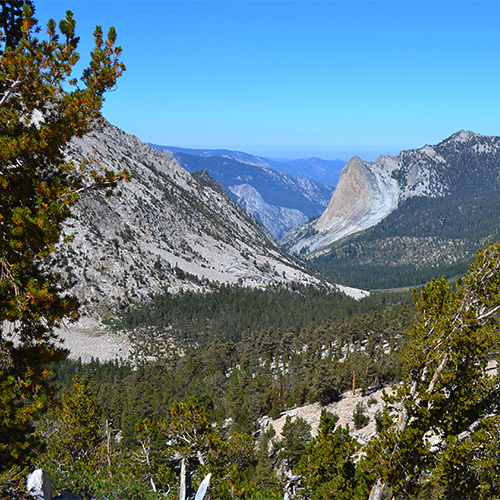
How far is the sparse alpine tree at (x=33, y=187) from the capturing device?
37.4ft

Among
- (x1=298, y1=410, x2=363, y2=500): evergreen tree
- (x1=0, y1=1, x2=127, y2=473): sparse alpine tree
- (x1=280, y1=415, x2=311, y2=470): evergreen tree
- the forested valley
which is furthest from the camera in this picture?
(x1=280, y1=415, x2=311, y2=470): evergreen tree

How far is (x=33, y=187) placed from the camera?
39.9ft

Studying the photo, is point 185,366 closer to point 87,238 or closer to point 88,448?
point 88,448

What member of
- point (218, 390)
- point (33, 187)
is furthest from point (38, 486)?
point (218, 390)

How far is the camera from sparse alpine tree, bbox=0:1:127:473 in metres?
11.4

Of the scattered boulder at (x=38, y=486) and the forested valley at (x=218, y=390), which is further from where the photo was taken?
the forested valley at (x=218, y=390)

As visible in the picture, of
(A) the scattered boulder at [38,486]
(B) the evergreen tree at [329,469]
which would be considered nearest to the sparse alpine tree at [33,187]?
(A) the scattered boulder at [38,486]

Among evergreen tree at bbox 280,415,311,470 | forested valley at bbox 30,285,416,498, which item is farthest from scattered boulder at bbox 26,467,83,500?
evergreen tree at bbox 280,415,311,470

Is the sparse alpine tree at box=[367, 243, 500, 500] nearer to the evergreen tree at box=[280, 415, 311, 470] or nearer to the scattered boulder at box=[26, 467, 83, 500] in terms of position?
the scattered boulder at box=[26, 467, 83, 500]

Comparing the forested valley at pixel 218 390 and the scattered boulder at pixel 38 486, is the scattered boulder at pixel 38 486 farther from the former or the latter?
the forested valley at pixel 218 390

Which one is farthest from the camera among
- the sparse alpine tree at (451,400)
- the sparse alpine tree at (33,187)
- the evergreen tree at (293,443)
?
the evergreen tree at (293,443)

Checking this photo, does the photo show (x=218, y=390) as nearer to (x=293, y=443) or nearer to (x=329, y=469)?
(x=293, y=443)

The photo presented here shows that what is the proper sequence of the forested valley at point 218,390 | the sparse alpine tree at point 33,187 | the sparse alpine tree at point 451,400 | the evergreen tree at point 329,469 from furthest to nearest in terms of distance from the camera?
the forested valley at point 218,390
the evergreen tree at point 329,469
the sparse alpine tree at point 451,400
the sparse alpine tree at point 33,187

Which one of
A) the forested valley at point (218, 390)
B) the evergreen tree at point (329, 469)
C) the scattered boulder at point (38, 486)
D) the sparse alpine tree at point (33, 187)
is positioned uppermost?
the sparse alpine tree at point (33, 187)
